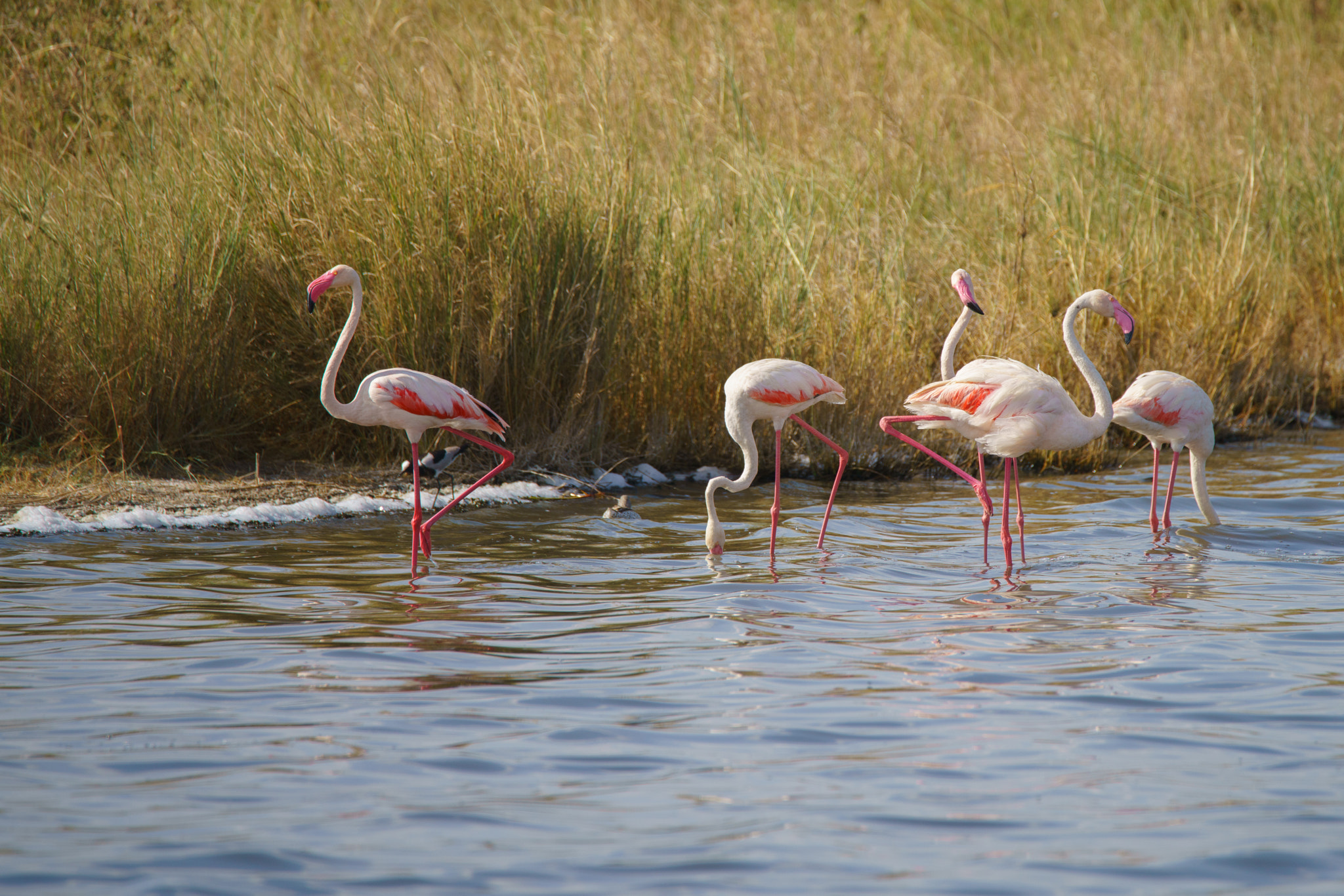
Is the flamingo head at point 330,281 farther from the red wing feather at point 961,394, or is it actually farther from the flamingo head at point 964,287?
the flamingo head at point 964,287

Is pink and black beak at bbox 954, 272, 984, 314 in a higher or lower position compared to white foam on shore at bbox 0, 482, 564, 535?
higher

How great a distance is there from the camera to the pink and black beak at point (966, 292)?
6430 millimetres

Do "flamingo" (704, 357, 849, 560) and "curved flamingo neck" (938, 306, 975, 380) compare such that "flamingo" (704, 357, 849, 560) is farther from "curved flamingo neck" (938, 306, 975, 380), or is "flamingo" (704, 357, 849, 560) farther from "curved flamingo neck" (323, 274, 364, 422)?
"curved flamingo neck" (323, 274, 364, 422)

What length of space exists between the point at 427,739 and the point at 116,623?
1789mm

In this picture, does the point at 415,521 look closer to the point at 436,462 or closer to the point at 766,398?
the point at 436,462

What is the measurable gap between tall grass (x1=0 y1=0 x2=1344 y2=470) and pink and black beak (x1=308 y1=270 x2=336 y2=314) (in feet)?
3.81

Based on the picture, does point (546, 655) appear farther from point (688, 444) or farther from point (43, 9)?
point (43, 9)

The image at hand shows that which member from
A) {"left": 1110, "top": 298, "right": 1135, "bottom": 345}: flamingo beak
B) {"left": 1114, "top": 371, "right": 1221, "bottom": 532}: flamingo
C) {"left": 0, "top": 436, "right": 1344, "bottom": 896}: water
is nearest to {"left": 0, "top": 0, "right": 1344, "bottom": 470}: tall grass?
{"left": 0, "top": 436, "right": 1344, "bottom": 896}: water

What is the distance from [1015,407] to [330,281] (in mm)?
3206

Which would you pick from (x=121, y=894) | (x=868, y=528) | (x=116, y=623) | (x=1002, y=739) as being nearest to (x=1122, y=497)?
(x=868, y=528)

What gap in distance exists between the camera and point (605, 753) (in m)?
3.66

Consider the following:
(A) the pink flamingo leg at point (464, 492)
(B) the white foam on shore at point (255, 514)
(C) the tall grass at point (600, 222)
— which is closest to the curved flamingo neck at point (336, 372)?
(A) the pink flamingo leg at point (464, 492)

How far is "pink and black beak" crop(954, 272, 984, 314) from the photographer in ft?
21.1

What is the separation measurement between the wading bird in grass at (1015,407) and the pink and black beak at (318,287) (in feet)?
9.01
